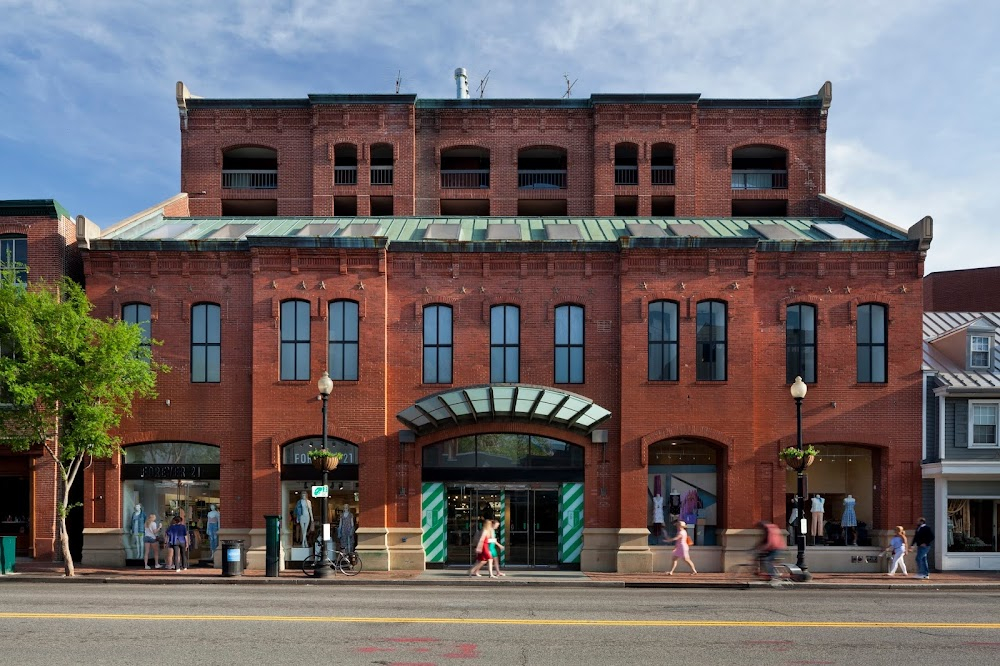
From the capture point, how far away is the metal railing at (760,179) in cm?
3553

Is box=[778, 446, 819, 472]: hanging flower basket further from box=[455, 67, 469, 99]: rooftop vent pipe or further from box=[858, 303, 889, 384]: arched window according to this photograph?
box=[455, 67, 469, 99]: rooftop vent pipe

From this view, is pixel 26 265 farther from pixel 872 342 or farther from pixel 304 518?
pixel 872 342

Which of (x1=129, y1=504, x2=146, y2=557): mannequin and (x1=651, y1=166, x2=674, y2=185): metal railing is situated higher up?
(x1=651, y1=166, x2=674, y2=185): metal railing

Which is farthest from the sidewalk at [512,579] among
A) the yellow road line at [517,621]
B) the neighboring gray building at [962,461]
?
the yellow road line at [517,621]

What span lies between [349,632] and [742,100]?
28.4m

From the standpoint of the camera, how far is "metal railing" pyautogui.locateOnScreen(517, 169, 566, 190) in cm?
3591

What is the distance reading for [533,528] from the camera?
88.4ft

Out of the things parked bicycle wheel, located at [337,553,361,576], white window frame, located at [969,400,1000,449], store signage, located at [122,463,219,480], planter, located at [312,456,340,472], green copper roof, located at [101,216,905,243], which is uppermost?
green copper roof, located at [101,216,905,243]

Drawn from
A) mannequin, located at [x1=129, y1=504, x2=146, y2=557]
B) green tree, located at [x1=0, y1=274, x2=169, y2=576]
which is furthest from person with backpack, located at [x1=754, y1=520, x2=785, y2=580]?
mannequin, located at [x1=129, y1=504, x2=146, y2=557]

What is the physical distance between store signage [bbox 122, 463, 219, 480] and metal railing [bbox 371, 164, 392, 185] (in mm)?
13729

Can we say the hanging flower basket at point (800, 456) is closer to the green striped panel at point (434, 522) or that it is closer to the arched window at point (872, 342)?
the arched window at point (872, 342)

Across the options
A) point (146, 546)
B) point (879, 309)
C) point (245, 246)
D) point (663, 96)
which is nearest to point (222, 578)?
point (146, 546)

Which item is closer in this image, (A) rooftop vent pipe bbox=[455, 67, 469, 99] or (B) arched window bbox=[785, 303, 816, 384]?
(B) arched window bbox=[785, 303, 816, 384]

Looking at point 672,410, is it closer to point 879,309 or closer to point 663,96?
point 879,309
